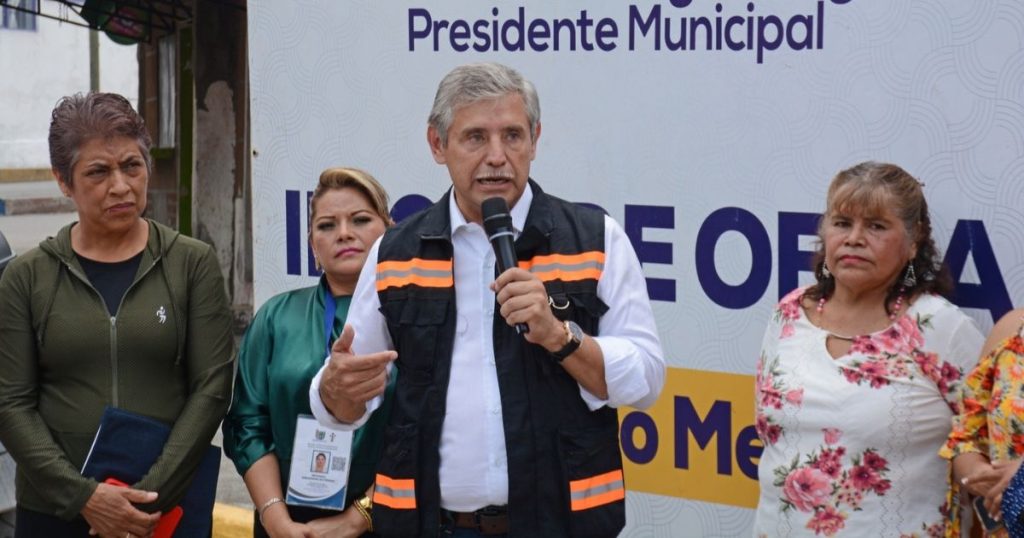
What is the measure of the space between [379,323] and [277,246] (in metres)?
2.02

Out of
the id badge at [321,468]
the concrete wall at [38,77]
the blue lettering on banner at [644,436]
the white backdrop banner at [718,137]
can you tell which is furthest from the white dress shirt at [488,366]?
the concrete wall at [38,77]

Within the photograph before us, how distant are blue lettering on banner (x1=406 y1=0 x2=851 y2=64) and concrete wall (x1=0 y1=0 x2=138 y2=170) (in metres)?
22.4

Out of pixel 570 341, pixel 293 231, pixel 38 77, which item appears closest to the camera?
pixel 570 341

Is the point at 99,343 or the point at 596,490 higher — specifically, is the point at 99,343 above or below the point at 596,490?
above

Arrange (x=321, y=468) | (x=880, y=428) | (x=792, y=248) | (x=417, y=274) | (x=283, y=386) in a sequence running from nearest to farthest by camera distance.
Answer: (x=417, y=274) → (x=880, y=428) → (x=321, y=468) → (x=283, y=386) → (x=792, y=248)

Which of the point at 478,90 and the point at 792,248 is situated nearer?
the point at 478,90

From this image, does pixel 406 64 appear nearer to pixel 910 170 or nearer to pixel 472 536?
pixel 910 170

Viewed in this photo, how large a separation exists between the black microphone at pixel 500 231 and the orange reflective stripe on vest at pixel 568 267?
10cm

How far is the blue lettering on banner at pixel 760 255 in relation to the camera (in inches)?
137

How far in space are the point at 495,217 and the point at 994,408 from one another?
1320 millimetres

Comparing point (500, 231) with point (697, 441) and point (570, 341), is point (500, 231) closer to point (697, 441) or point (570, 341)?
point (570, 341)

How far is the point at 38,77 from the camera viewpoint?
2602cm

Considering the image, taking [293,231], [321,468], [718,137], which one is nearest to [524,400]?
[321,468]

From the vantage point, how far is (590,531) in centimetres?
280
